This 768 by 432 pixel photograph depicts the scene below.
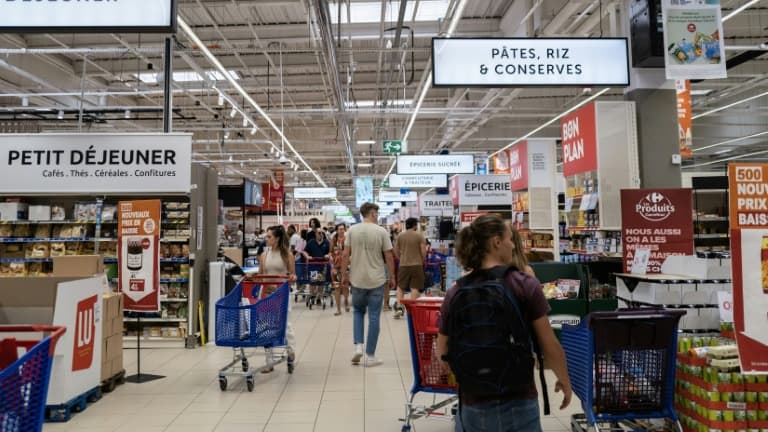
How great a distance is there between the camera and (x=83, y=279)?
14.5 ft

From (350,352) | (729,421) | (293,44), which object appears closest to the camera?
(729,421)

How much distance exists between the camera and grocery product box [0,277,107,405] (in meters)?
4.08

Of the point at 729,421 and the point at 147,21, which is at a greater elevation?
the point at 147,21

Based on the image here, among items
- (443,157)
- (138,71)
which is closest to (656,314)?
(443,157)

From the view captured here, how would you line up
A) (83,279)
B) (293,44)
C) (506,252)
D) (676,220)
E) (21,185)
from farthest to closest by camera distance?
(293,44), (21,185), (676,220), (83,279), (506,252)

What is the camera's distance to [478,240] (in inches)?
79.2

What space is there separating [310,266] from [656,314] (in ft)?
26.9

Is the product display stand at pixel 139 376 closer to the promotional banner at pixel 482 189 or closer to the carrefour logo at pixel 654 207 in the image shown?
the carrefour logo at pixel 654 207

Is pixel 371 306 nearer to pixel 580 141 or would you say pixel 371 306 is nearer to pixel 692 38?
pixel 580 141

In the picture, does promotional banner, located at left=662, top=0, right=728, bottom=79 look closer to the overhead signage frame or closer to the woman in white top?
the overhead signage frame

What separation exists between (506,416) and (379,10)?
31.4 feet

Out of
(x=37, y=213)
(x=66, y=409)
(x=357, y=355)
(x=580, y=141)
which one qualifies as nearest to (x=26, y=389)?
(x=66, y=409)

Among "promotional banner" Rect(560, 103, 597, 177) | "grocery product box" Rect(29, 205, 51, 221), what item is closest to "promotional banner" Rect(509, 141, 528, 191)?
"promotional banner" Rect(560, 103, 597, 177)

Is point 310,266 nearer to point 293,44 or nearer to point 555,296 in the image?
point 293,44
